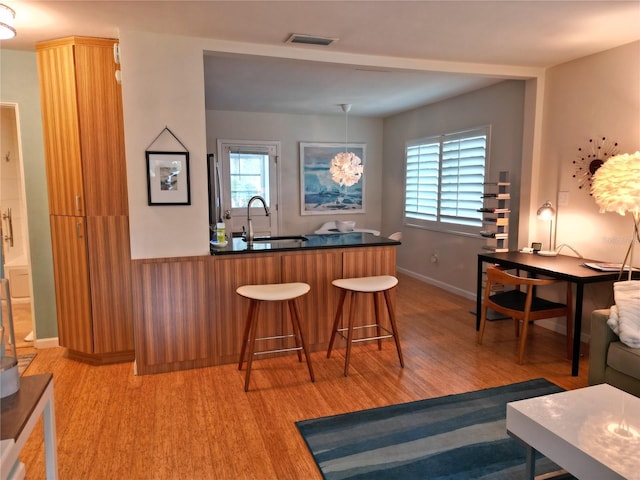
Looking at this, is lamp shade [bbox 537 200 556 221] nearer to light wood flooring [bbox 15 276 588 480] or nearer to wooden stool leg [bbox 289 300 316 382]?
light wood flooring [bbox 15 276 588 480]

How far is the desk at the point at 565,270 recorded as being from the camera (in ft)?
10.6

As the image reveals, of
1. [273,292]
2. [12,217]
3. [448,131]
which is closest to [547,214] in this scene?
[448,131]

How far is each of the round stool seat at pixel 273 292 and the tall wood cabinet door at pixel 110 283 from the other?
106 centimetres

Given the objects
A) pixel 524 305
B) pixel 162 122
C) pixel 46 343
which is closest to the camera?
pixel 162 122

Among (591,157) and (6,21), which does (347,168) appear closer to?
(591,157)

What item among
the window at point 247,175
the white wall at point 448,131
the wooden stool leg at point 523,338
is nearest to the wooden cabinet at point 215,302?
the wooden stool leg at point 523,338

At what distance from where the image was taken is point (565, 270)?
3.43 meters

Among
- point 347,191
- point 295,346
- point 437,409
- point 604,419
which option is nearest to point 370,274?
point 295,346

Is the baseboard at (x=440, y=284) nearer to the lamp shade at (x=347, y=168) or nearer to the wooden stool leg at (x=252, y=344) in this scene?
the lamp shade at (x=347, y=168)

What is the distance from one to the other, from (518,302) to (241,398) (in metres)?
2.40

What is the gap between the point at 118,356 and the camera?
363cm

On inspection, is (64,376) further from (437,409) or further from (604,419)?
(604,419)

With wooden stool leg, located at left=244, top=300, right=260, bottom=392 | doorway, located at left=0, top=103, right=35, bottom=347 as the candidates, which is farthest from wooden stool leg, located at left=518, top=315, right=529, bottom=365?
doorway, located at left=0, top=103, right=35, bottom=347

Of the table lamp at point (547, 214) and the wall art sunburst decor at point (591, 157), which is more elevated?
the wall art sunburst decor at point (591, 157)
